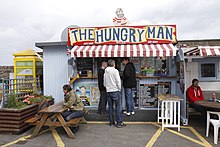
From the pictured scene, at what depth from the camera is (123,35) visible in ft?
22.7

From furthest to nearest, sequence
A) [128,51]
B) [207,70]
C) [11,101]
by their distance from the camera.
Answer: [207,70] → [128,51] → [11,101]

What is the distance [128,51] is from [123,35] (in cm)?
102


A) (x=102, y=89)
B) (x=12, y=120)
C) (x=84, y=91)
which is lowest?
(x=12, y=120)

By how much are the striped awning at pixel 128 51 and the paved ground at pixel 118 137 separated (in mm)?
2222

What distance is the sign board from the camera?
6.78 meters

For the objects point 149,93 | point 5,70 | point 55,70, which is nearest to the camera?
point 149,93

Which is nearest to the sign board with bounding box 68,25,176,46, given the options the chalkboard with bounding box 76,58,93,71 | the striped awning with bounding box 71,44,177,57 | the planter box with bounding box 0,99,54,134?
the striped awning with bounding box 71,44,177,57

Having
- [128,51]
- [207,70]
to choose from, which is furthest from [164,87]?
[128,51]

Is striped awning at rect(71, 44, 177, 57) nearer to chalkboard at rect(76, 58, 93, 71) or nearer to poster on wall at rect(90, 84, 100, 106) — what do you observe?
chalkboard at rect(76, 58, 93, 71)

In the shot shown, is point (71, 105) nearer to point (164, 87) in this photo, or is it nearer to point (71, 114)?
point (71, 114)

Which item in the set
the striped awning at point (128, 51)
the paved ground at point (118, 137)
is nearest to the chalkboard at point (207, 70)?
the striped awning at point (128, 51)

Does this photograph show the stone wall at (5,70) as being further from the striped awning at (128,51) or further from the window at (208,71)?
the window at (208,71)

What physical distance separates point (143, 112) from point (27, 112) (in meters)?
3.76

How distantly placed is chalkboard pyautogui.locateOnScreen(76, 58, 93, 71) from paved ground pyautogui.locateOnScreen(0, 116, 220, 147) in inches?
99.1
